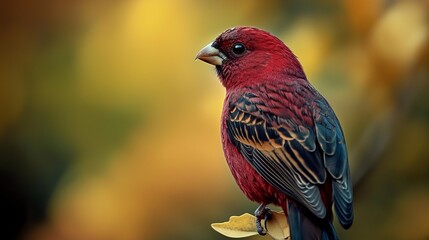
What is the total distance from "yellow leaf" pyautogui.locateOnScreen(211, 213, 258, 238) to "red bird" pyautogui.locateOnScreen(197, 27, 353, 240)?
2cm

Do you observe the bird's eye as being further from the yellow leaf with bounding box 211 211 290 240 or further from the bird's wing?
the yellow leaf with bounding box 211 211 290 240

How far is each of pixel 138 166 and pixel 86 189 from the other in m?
0.20

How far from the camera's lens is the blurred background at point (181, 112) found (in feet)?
8.68

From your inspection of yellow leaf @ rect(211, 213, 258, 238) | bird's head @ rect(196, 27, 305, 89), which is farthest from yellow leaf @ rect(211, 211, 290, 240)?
bird's head @ rect(196, 27, 305, 89)

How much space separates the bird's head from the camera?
1.88 m

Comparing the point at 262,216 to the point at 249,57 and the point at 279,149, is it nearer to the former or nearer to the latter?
the point at 279,149

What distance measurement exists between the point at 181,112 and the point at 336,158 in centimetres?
109

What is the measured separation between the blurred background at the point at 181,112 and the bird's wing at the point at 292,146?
2.03 ft

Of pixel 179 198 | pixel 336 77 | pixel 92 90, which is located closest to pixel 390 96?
pixel 336 77

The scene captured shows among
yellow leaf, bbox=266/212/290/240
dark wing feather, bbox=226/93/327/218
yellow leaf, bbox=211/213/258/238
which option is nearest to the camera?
yellow leaf, bbox=211/213/258/238

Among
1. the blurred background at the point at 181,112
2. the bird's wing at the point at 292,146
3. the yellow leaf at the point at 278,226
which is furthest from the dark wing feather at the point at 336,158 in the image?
the blurred background at the point at 181,112

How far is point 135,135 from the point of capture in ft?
9.12

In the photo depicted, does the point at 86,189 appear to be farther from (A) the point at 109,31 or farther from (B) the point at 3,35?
(B) the point at 3,35

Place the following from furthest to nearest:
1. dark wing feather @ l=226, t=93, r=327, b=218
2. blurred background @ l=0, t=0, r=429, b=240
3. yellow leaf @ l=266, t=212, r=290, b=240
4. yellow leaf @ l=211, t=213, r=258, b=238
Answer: blurred background @ l=0, t=0, r=429, b=240 → dark wing feather @ l=226, t=93, r=327, b=218 → yellow leaf @ l=266, t=212, r=290, b=240 → yellow leaf @ l=211, t=213, r=258, b=238
